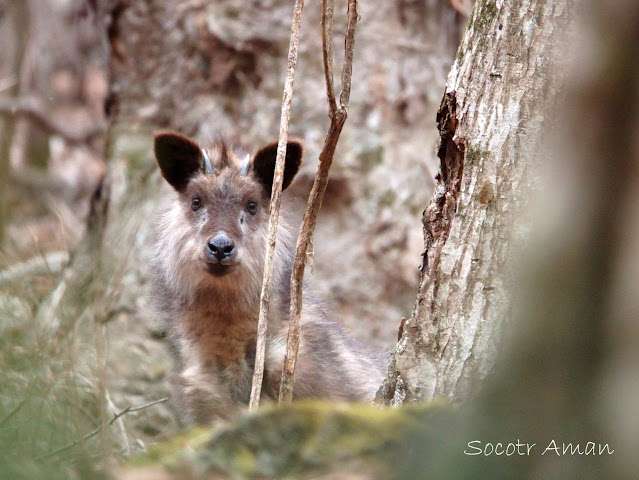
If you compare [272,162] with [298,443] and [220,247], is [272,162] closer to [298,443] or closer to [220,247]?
[220,247]

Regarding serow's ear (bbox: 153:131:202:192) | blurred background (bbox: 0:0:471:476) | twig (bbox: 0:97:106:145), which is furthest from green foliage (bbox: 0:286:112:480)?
twig (bbox: 0:97:106:145)

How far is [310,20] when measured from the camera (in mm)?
8500

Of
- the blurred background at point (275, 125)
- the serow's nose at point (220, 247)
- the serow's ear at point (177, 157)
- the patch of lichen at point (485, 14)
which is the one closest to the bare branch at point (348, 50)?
the patch of lichen at point (485, 14)

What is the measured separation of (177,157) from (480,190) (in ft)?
10.1

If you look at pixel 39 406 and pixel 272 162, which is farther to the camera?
pixel 272 162

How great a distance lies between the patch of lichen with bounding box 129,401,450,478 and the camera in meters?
2.94

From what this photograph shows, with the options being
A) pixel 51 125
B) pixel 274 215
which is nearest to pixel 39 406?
pixel 274 215

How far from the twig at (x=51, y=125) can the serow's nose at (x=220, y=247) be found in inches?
292

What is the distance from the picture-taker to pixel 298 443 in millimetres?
3074

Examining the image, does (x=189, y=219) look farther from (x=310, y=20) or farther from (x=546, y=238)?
(x=546, y=238)

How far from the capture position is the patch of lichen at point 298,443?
9.66 feet

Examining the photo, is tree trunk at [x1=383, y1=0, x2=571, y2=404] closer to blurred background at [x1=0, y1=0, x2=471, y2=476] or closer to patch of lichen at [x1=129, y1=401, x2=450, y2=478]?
patch of lichen at [x1=129, y1=401, x2=450, y2=478]

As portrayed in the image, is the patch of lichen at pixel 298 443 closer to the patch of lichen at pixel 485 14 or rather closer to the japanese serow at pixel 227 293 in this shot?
the patch of lichen at pixel 485 14

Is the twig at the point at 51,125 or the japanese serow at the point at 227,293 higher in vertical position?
the twig at the point at 51,125
